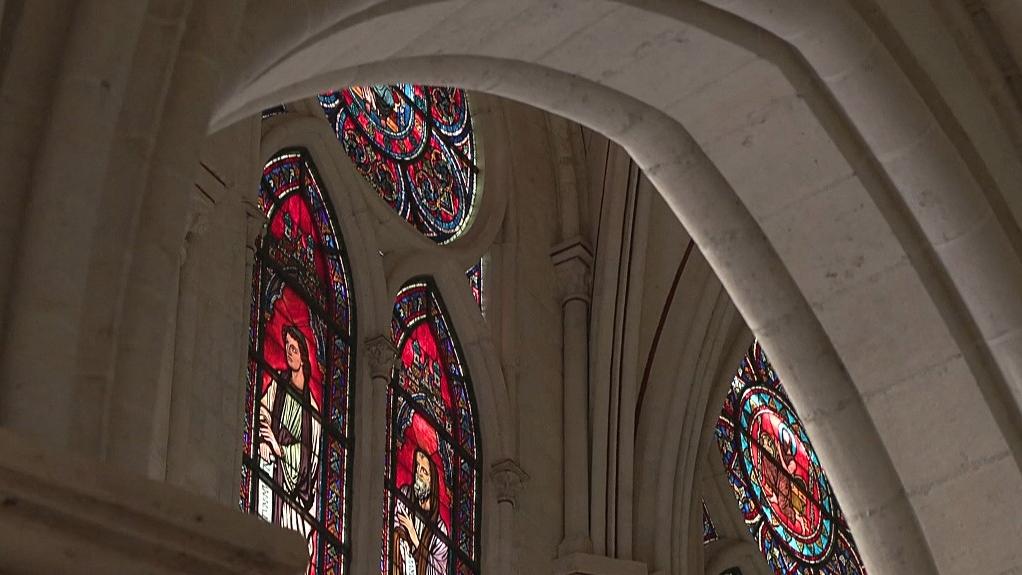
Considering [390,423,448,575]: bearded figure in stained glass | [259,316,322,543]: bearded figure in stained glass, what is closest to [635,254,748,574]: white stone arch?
[390,423,448,575]: bearded figure in stained glass

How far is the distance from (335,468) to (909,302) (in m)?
4.38

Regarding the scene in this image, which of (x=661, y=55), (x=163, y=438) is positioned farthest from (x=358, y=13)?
(x=163, y=438)

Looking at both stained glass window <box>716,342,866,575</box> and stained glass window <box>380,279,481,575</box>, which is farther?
stained glass window <box>716,342,866,575</box>

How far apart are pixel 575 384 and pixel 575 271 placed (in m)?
0.74

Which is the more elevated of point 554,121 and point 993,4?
point 554,121

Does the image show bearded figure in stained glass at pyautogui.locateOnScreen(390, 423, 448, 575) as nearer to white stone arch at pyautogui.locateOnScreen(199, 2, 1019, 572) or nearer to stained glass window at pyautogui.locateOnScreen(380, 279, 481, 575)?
stained glass window at pyautogui.locateOnScreen(380, 279, 481, 575)

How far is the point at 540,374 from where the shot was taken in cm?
1109

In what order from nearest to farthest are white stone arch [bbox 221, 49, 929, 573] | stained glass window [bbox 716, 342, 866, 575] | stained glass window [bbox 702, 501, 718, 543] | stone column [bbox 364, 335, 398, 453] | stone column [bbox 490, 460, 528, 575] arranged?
white stone arch [bbox 221, 49, 929, 573] < stone column [bbox 364, 335, 398, 453] < stone column [bbox 490, 460, 528, 575] < stained glass window [bbox 702, 501, 718, 543] < stained glass window [bbox 716, 342, 866, 575]

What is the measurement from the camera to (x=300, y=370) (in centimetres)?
916

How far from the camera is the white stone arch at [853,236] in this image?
526 cm

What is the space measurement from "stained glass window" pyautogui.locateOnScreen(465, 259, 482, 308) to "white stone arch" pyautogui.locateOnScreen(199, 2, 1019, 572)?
543cm

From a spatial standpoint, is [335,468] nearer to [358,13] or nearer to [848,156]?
[848,156]

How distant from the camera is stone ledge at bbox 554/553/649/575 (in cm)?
1037

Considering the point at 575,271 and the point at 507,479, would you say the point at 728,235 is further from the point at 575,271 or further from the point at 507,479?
the point at 575,271
